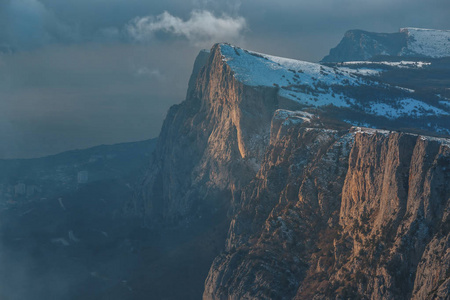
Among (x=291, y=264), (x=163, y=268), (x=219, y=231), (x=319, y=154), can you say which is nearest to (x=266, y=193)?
(x=319, y=154)

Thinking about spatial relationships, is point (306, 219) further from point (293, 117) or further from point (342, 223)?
point (293, 117)

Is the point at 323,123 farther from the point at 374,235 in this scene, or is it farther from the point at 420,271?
the point at 420,271

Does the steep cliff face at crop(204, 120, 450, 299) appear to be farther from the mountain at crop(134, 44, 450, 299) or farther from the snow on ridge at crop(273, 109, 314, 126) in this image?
→ the snow on ridge at crop(273, 109, 314, 126)

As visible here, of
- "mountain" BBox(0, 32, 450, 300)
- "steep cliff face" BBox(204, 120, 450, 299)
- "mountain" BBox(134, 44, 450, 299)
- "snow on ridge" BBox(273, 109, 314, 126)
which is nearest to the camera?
"steep cliff face" BBox(204, 120, 450, 299)

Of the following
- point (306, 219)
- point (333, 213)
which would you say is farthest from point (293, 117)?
point (333, 213)

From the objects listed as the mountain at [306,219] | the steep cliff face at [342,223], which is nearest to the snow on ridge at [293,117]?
the mountain at [306,219]

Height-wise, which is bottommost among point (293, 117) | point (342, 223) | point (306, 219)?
point (306, 219)

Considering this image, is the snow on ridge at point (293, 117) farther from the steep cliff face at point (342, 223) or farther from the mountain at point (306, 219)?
the steep cliff face at point (342, 223)

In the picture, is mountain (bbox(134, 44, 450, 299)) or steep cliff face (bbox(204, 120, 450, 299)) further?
mountain (bbox(134, 44, 450, 299))

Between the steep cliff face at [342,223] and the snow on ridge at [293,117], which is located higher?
the snow on ridge at [293,117]

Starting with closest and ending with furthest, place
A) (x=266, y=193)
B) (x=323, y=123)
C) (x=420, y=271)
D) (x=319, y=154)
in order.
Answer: (x=420, y=271) → (x=319, y=154) → (x=266, y=193) → (x=323, y=123)

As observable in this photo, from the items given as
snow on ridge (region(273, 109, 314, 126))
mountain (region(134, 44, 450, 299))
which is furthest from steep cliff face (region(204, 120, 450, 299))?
snow on ridge (region(273, 109, 314, 126))
